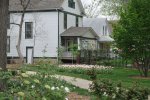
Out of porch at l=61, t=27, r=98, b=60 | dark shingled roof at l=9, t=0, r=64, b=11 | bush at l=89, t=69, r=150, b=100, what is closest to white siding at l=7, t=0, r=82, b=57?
dark shingled roof at l=9, t=0, r=64, b=11

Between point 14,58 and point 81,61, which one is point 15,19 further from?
point 81,61

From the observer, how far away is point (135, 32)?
2588cm

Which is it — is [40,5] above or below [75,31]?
above

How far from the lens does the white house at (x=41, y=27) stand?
46.6 metres

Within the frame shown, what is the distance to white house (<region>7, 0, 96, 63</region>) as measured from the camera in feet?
153

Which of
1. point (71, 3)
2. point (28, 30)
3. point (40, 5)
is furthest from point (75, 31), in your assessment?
point (28, 30)

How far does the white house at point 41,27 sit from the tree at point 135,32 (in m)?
20.0

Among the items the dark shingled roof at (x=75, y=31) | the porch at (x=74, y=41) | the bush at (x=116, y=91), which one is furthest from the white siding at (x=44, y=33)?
the bush at (x=116, y=91)

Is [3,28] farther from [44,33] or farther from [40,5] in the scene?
[40,5]

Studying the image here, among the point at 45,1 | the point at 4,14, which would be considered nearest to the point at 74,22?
the point at 45,1

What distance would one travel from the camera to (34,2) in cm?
4881

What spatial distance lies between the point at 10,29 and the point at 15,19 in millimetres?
1269

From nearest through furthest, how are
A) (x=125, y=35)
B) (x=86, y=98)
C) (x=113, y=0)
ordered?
(x=86, y=98) < (x=125, y=35) < (x=113, y=0)

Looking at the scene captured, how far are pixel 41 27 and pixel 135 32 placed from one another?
22475 millimetres
